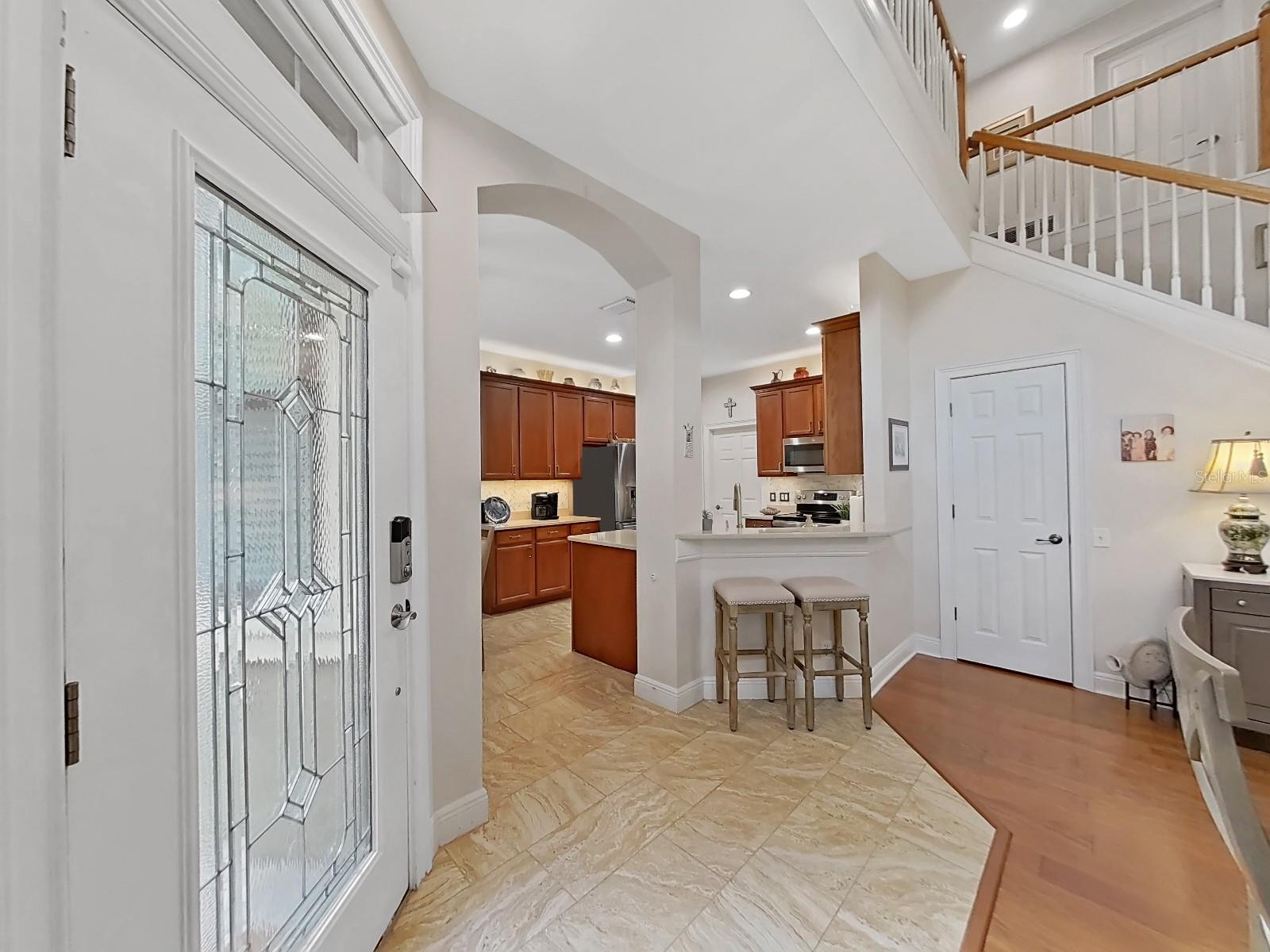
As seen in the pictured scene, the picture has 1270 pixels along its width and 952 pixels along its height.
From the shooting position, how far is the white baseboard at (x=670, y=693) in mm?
2750

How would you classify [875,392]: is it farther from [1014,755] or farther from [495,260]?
[495,260]

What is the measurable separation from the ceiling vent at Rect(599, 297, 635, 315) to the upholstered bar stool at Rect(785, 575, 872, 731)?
2.59m

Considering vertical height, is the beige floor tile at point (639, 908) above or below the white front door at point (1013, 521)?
below

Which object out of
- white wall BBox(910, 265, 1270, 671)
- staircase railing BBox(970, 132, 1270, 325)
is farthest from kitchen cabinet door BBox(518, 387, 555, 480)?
staircase railing BBox(970, 132, 1270, 325)

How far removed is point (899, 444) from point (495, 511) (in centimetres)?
394

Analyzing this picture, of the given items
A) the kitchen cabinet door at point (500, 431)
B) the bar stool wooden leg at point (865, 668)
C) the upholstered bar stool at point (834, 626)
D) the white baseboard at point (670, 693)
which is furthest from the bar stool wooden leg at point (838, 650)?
the kitchen cabinet door at point (500, 431)

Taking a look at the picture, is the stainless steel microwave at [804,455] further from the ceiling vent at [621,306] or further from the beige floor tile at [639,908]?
the beige floor tile at [639,908]

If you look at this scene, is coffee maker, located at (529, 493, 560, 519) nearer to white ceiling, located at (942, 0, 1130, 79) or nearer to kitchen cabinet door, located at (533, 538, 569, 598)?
kitchen cabinet door, located at (533, 538, 569, 598)

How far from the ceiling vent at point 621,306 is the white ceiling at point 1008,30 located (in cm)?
375

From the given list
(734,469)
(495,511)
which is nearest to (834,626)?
(495,511)

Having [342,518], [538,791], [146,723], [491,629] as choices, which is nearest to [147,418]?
[146,723]

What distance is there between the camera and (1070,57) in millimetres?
4320

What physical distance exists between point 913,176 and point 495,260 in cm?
249

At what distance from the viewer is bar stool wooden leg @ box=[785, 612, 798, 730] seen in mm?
2521
